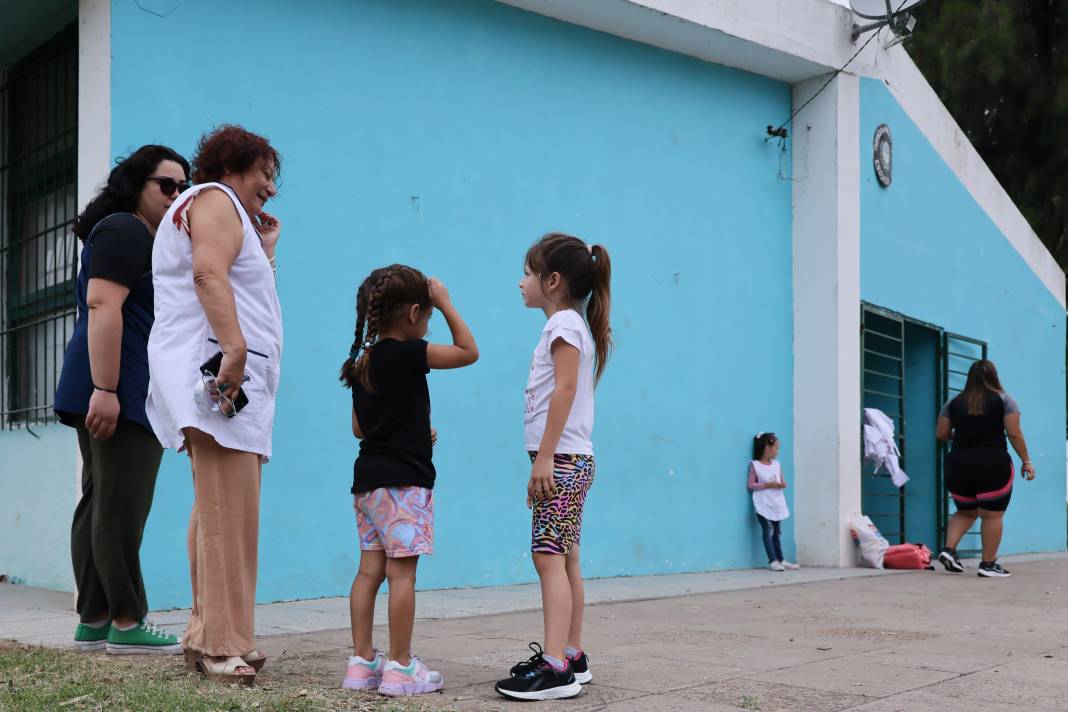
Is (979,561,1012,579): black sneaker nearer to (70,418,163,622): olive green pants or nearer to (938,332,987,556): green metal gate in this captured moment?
(938,332,987,556): green metal gate

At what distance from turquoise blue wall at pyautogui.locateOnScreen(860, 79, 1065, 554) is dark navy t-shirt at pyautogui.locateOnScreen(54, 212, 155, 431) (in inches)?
284

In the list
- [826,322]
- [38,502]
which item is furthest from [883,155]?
[38,502]

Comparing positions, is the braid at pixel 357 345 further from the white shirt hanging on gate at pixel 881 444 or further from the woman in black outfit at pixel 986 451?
the white shirt hanging on gate at pixel 881 444

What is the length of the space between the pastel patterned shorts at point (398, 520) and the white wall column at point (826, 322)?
629 cm

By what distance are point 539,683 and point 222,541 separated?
1.04 meters

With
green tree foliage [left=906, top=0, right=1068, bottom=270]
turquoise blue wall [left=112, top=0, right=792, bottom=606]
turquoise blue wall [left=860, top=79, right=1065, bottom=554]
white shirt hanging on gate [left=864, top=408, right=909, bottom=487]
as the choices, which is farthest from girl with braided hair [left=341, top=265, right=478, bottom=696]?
green tree foliage [left=906, top=0, right=1068, bottom=270]

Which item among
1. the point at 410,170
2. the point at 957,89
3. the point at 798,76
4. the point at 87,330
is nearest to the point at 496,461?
the point at 410,170

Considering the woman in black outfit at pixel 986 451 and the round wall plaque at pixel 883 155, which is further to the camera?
the round wall plaque at pixel 883 155

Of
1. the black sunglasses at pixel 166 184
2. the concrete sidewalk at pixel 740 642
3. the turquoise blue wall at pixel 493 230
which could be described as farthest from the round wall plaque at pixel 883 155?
the black sunglasses at pixel 166 184

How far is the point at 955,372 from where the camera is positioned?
12383mm

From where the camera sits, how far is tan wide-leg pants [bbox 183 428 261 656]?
3.54 m

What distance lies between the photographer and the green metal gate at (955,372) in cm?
1169

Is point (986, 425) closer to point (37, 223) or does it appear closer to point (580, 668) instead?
point (580, 668)

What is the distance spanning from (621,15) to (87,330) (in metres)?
4.98
